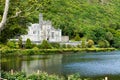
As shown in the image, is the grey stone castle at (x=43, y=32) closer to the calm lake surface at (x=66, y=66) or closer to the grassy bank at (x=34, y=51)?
the grassy bank at (x=34, y=51)

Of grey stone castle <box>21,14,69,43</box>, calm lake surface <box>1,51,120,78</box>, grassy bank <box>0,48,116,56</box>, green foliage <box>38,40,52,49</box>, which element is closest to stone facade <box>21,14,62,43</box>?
grey stone castle <box>21,14,69,43</box>

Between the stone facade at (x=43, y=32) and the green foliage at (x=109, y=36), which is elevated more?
the stone facade at (x=43, y=32)

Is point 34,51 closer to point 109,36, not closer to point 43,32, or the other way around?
point 43,32

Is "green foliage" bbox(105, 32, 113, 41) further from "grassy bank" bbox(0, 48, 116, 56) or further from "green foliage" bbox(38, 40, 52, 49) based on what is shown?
"green foliage" bbox(38, 40, 52, 49)

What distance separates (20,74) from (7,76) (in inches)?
50.6

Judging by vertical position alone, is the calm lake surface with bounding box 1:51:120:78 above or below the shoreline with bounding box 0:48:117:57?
above

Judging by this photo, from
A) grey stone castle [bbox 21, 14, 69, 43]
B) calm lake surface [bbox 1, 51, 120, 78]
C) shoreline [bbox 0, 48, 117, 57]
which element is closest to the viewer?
calm lake surface [bbox 1, 51, 120, 78]

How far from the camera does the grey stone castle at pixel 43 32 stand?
159613mm

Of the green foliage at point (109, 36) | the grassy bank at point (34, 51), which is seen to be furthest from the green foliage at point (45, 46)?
the green foliage at point (109, 36)

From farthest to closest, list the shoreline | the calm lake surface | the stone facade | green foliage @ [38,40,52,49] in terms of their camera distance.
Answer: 1. the stone facade
2. green foliage @ [38,40,52,49]
3. the shoreline
4. the calm lake surface

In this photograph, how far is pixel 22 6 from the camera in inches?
1320

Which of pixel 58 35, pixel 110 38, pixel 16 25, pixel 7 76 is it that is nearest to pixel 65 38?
pixel 58 35

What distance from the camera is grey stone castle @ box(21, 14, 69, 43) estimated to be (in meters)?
160

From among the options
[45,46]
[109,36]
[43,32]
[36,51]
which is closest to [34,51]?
[36,51]
